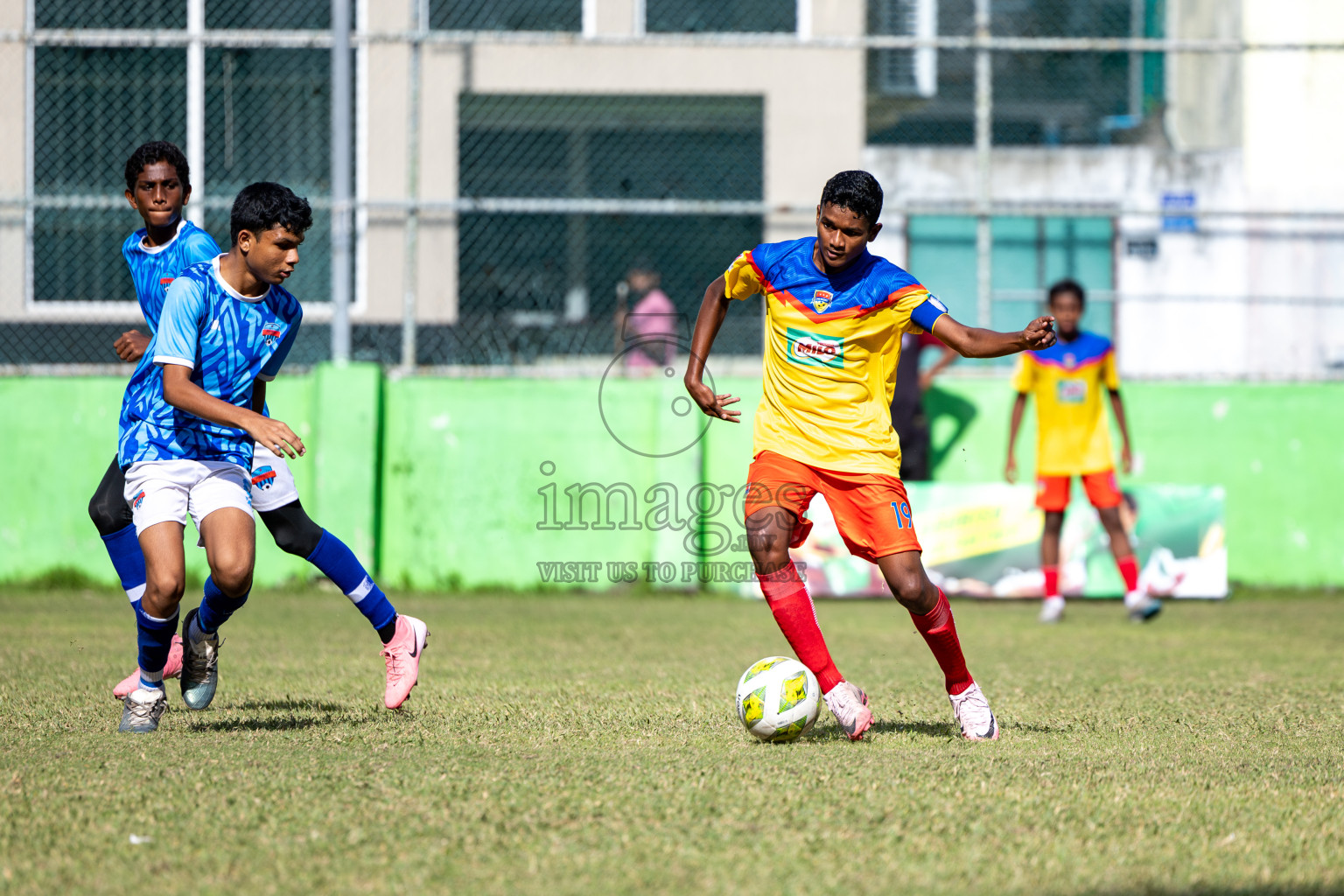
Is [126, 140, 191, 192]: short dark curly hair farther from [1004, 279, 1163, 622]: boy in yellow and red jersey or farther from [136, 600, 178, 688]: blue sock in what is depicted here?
[1004, 279, 1163, 622]: boy in yellow and red jersey

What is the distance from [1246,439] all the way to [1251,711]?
6.19m

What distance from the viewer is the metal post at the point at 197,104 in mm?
11328

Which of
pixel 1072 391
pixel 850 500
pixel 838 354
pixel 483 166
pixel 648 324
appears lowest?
pixel 850 500

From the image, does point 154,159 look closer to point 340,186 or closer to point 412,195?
point 340,186

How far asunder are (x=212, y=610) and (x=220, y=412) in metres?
0.85

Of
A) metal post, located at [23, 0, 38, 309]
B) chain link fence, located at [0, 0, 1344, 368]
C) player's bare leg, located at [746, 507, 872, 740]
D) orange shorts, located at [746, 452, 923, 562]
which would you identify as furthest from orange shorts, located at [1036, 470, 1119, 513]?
metal post, located at [23, 0, 38, 309]

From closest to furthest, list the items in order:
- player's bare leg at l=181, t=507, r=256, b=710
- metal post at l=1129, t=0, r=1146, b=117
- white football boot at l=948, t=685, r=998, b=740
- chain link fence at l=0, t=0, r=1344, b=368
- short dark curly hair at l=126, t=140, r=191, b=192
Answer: player's bare leg at l=181, t=507, r=256, b=710
white football boot at l=948, t=685, r=998, b=740
short dark curly hair at l=126, t=140, r=191, b=192
chain link fence at l=0, t=0, r=1344, b=368
metal post at l=1129, t=0, r=1146, b=117

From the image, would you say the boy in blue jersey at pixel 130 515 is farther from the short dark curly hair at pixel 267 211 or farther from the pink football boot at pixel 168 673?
the short dark curly hair at pixel 267 211

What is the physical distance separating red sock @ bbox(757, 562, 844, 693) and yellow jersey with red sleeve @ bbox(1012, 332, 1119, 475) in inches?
201

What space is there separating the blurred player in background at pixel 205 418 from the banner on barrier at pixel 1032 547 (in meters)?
6.36

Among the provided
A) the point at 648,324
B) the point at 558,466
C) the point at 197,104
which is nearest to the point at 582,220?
the point at 648,324

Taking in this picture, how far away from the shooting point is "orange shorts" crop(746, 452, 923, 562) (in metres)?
4.71

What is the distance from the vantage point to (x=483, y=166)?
11734 mm

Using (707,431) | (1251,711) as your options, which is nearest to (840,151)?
(707,431)
